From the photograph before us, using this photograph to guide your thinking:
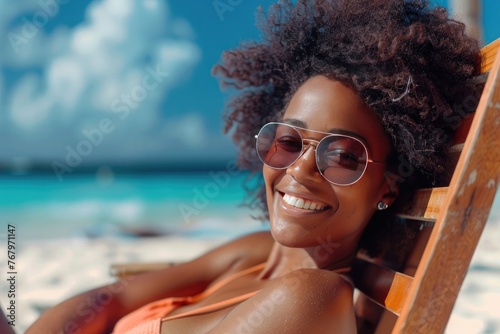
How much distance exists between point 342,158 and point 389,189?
0.70 feet

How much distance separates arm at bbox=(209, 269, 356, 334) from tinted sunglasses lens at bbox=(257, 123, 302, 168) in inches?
14.3

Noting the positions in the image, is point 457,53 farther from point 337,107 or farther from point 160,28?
point 160,28

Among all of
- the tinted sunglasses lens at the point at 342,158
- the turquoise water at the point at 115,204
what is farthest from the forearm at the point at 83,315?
the turquoise water at the point at 115,204

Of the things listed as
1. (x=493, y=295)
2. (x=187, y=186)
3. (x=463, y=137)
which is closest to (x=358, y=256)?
(x=463, y=137)

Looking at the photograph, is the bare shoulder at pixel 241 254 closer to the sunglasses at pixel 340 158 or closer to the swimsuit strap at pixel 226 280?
the swimsuit strap at pixel 226 280

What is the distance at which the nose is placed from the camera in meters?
1.63

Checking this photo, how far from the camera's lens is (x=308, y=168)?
1.64 metres

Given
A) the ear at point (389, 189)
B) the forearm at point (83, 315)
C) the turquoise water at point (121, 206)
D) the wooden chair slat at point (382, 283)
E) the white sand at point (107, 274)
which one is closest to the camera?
the wooden chair slat at point (382, 283)

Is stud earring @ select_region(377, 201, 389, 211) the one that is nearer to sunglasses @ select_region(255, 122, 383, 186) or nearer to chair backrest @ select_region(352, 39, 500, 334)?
sunglasses @ select_region(255, 122, 383, 186)

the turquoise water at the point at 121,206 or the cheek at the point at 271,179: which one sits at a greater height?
the cheek at the point at 271,179

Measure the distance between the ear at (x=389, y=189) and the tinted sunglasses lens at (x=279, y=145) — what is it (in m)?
0.26

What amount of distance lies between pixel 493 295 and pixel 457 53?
2.66 m

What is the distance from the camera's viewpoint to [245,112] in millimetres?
2262

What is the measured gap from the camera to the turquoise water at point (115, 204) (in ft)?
36.4
